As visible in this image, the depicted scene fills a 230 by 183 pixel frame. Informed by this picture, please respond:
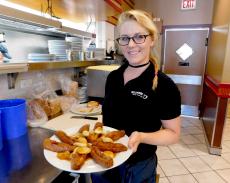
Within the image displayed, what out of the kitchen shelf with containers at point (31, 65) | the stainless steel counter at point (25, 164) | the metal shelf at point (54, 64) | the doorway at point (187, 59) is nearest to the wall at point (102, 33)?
the metal shelf at point (54, 64)

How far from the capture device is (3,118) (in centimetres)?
110

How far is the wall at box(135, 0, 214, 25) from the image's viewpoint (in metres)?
3.96

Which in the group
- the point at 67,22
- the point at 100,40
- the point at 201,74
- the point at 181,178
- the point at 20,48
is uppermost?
the point at 67,22

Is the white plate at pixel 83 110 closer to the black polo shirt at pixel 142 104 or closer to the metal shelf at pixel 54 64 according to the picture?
the metal shelf at pixel 54 64

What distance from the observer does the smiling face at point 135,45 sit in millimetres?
929

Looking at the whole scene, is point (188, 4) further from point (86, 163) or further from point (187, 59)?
point (86, 163)

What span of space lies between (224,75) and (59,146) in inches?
97.1

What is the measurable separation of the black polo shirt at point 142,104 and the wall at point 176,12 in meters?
3.69

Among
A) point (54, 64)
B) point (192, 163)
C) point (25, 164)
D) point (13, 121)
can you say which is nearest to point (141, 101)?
point (25, 164)

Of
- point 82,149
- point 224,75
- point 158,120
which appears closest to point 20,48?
point 82,149

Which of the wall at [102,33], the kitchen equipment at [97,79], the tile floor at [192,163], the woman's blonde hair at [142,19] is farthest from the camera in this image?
the wall at [102,33]

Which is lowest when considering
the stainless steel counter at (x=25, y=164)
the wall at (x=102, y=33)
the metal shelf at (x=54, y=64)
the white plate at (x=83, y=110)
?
the stainless steel counter at (x=25, y=164)

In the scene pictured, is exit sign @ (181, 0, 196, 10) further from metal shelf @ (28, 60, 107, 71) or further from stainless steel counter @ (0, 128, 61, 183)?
stainless steel counter @ (0, 128, 61, 183)

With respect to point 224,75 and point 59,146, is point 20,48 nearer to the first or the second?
point 59,146
